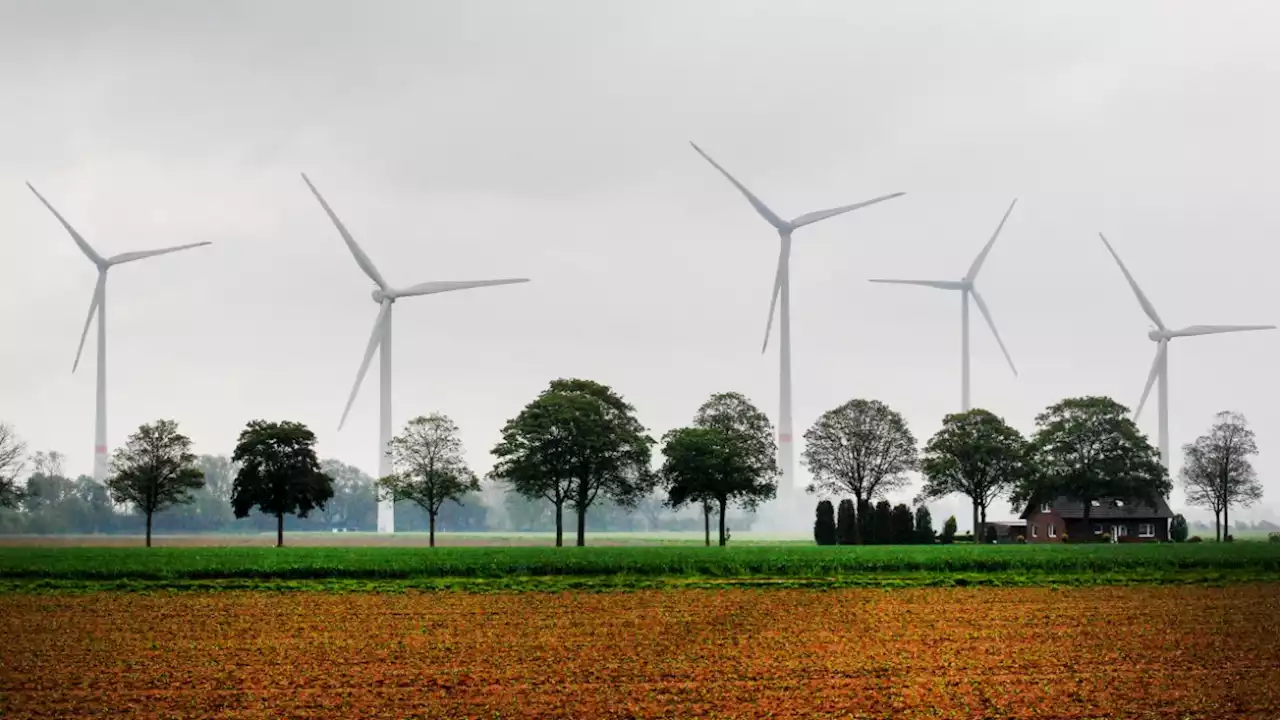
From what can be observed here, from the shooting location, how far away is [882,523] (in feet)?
306

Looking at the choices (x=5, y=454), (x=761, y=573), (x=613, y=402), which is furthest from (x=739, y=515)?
(x=761, y=573)

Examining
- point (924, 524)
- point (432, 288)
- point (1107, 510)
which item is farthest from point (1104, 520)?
point (432, 288)

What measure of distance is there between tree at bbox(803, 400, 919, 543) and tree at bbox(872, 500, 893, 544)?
12.8ft

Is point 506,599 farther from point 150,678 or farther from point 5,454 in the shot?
point 5,454

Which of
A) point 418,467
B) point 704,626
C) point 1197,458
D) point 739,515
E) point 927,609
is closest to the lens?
point 704,626

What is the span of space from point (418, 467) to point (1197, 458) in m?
69.1

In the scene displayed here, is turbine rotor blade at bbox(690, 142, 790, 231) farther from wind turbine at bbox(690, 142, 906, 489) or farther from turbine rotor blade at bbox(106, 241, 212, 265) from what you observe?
turbine rotor blade at bbox(106, 241, 212, 265)

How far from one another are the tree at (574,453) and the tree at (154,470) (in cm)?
2315

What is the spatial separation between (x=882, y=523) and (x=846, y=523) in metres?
2.63

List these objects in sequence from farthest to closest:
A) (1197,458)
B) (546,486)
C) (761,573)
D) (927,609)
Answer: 1. (1197,458)
2. (546,486)
3. (761,573)
4. (927,609)

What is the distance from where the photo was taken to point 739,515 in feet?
460

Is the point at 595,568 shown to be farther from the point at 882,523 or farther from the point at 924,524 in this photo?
the point at 924,524

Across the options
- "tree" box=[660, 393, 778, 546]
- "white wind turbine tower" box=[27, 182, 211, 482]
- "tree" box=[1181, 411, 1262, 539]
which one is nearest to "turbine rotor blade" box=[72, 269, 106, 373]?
"white wind turbine tower" box=[27, 182, 211, 482]

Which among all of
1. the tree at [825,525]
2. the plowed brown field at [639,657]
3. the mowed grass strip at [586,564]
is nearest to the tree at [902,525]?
the tree at [825,525]
